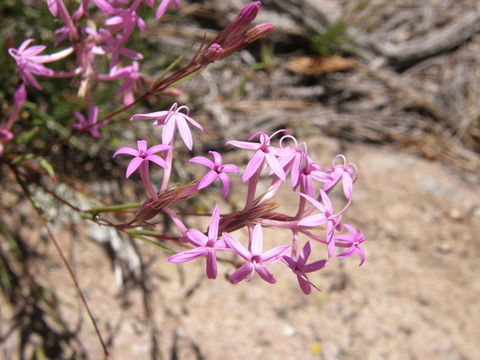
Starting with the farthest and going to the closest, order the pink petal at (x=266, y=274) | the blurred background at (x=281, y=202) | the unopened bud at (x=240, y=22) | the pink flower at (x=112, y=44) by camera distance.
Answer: the blurred background at (x=281, y=202)
the pink flower at (x=112, y=44)
the unopened bud at (x=240, y=22)
the pink petal at (x=266, y=274)

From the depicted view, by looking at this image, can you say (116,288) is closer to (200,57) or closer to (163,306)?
(163,306)

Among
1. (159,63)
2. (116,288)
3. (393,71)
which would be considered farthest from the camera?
(393,71)

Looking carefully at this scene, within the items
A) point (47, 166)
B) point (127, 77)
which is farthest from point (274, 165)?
point (47, 166)

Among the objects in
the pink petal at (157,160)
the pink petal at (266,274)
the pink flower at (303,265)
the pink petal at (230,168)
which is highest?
the pink petal at (157,160)

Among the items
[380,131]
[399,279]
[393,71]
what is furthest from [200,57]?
[393,71]

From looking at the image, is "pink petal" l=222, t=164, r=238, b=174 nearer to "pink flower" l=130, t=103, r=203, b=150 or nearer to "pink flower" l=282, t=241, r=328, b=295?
"pink flower" l=130, t=103, r=203, b=150

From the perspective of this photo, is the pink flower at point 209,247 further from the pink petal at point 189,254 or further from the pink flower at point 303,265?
the pink flower at point 303,265

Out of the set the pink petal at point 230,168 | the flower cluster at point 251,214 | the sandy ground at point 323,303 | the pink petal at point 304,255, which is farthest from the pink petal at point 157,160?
the sandy ground at point 323,303

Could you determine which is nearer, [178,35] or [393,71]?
[178,35]

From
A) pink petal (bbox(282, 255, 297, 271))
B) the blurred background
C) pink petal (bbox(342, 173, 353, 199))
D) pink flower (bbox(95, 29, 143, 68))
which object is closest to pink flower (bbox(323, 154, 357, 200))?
pink petal (bbox(342, 173, 353, 199))
